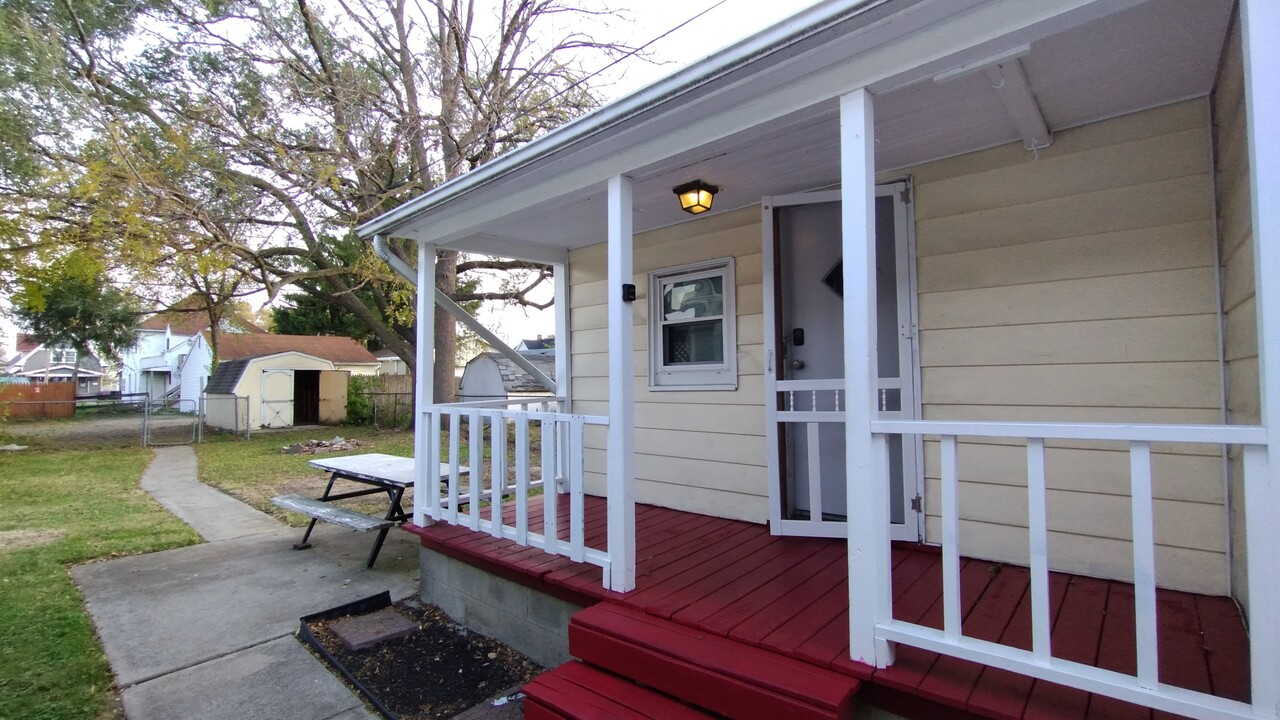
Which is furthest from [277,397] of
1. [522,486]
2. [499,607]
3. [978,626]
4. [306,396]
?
[978,626]

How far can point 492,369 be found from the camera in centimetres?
1220

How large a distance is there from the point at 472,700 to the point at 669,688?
1029 mm

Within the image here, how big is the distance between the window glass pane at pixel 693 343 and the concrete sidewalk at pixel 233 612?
2.24 m

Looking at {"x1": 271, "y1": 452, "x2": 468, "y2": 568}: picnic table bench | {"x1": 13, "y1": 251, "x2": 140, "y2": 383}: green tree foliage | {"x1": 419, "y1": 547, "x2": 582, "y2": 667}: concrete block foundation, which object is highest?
{"x1": 13, "y1": 251, "x2": 140, "y2": 383}: green tree foliage

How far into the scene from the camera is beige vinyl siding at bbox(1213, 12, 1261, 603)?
5.56 ft

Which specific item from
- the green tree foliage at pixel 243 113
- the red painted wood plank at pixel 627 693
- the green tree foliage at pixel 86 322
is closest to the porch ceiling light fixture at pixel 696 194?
the red painted wood plank at pixel 627 693

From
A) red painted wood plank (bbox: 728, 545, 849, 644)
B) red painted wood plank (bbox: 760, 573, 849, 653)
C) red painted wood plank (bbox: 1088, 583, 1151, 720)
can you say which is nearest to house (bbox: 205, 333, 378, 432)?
red painted wood plank (bbox: 728, 545, 849, 644)

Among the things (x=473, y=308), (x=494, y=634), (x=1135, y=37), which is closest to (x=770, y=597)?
(x=494, y=634)

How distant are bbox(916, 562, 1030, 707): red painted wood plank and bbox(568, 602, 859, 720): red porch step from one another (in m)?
0.22

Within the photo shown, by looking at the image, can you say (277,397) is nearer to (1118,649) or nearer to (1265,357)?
(1118,649)

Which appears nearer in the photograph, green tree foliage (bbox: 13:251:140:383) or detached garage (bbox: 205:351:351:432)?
detached garage (bbox: 205:351:351:432)

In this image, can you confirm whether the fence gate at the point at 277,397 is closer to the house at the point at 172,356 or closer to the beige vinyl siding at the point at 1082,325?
the house at the point at 172,356

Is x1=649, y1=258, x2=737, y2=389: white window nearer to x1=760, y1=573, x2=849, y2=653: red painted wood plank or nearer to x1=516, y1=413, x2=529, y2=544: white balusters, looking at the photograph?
x1=516, y1=413, x2=529, y2=544: white balusters

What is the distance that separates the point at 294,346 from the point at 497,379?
13728mm
